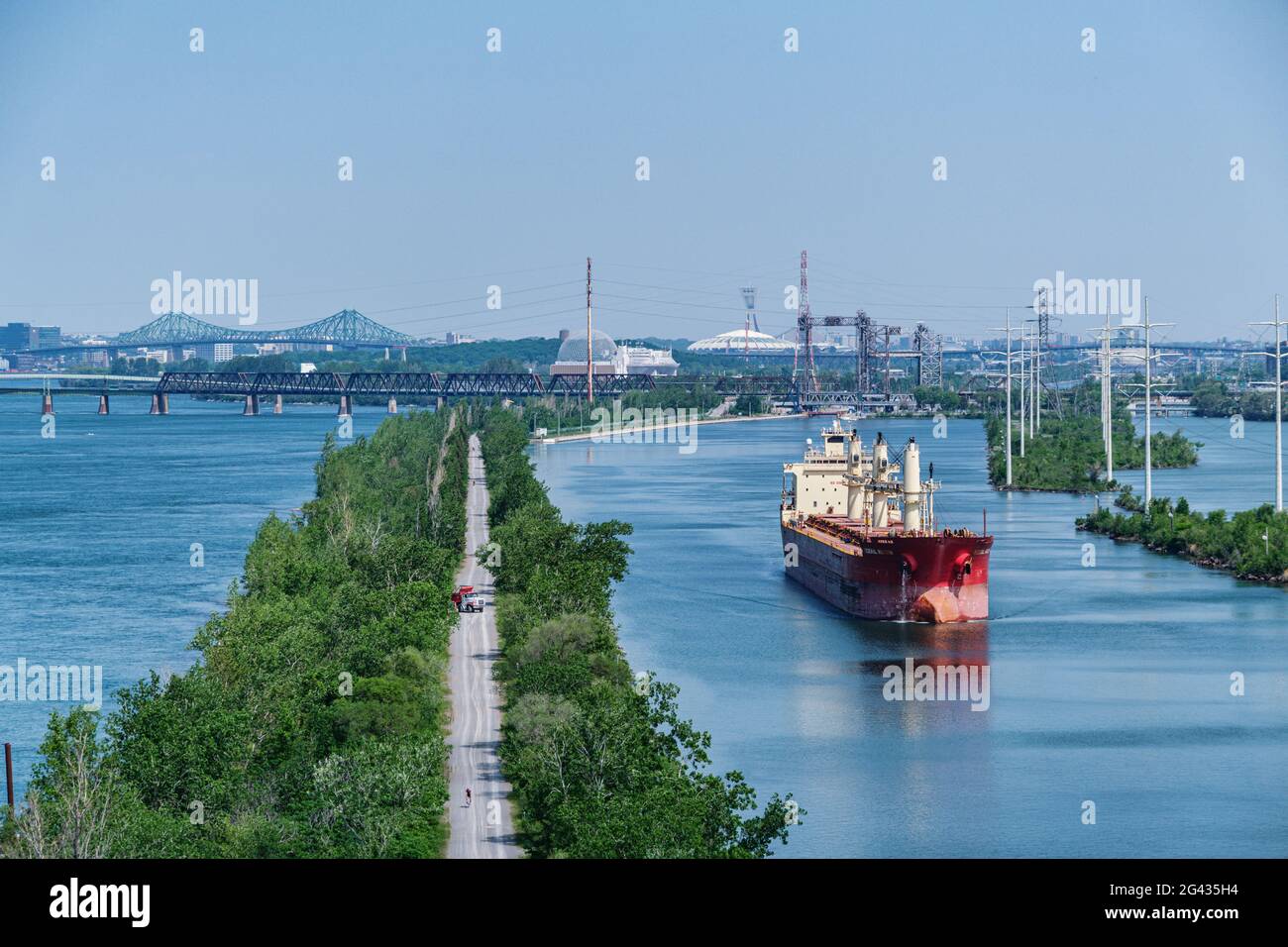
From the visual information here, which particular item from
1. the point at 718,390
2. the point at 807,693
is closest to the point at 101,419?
the point at 718,390

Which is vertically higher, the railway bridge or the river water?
the railway bridge

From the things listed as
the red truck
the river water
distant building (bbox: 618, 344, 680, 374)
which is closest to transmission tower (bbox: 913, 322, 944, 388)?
distant building (bbox: 618, 344, 680, 374)

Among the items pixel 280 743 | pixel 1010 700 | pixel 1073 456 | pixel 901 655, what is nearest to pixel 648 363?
pixel 1073 456

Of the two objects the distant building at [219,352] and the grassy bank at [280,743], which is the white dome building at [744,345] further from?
the grassy bank at [280,743]

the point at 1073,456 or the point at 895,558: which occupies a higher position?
the point at 1073,456

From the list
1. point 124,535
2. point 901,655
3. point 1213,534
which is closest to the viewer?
point 901,655

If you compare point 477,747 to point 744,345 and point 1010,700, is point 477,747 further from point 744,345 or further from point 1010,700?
Answer: point 744,345

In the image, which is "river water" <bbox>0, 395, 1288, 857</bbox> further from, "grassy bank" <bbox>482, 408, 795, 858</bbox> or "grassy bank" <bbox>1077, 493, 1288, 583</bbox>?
"grassy bank" <bbox>482, 408, 795, 858</bbox>
